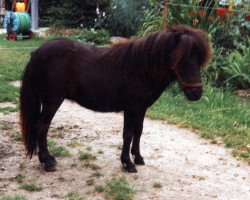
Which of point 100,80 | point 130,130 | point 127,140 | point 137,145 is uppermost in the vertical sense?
point 100,80

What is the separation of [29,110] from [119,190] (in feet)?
4.15

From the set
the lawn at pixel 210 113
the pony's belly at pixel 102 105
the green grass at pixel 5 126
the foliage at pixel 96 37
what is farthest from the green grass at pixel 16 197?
the foliage at pixel 96 37

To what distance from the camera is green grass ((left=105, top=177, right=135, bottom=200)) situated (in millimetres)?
4527

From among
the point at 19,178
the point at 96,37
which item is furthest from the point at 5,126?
the point at 96,37

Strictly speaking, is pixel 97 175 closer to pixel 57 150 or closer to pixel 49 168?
pixel 49 168

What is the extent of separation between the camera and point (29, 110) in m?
5.15

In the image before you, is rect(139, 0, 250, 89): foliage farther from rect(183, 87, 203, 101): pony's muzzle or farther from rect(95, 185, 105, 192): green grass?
rect(95, 185, 105, 192): green grass

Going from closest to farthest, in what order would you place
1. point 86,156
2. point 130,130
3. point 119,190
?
point 119,190
point 130,130
point 86,156

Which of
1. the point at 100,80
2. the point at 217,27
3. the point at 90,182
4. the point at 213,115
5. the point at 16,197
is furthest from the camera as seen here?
the point at 217,27

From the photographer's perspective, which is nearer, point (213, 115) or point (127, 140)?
point (127, 140)

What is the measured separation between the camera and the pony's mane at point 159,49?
4.61m

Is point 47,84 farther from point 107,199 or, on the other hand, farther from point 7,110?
point 7,110

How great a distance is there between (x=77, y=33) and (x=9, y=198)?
1186cm

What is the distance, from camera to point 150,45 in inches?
189
